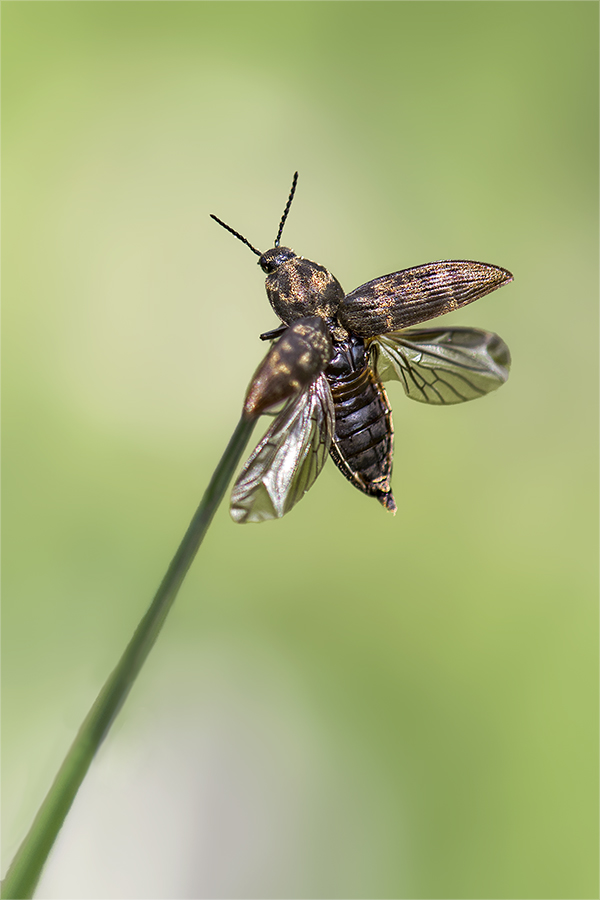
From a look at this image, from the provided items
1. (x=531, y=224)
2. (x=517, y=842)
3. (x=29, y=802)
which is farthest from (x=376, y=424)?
(x=531, y=224)

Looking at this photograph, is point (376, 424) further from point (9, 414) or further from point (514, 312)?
point (514, 312)

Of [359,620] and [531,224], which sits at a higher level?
[531,224]

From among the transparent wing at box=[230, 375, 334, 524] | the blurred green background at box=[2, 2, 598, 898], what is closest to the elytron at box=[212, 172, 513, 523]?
the transparent wing at box=[230, 375, 334, 524]

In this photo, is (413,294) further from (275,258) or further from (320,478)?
(320,478)

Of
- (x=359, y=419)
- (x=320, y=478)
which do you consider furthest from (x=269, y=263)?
A: (x=320, y=478)

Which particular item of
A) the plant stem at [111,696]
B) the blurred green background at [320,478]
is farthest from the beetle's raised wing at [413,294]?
the blurred green background at [320,478]

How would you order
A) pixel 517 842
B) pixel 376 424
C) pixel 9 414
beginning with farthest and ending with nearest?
pixel 9 414 → pixel 517 842 → pixel 376 424
